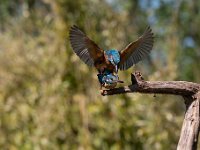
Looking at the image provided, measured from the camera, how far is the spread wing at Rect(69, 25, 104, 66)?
1.71 m

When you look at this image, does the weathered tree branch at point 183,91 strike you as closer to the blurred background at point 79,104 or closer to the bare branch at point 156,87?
the bare branch at point 156,87

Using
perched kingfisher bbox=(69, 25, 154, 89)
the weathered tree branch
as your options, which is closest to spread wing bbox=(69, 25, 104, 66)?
perched kingfisher bbox=(69, 25, 154, 89)

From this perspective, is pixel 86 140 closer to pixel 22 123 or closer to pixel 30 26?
pixel 22 123

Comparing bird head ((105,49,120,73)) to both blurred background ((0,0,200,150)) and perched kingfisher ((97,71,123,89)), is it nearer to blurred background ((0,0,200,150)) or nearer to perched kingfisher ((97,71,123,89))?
perched kingfisher ((97,71,123,89))

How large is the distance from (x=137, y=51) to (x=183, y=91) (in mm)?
195

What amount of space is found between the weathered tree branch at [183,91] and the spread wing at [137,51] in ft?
0.26

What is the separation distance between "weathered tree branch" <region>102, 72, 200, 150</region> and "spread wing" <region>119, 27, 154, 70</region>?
0.08 metres

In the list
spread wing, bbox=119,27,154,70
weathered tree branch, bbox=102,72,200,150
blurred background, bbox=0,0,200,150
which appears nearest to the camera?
weathered tree branch, bbox=102,72,200,150

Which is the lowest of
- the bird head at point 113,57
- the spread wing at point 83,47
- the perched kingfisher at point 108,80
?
the perched kingfisher at point 108,80

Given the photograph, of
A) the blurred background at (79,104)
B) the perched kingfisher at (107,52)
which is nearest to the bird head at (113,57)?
the perched kingfisher at (107,52)

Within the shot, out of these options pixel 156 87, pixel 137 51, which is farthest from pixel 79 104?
pixel 156 87

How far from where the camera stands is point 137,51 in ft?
5.81

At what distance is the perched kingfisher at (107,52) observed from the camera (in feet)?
5.57

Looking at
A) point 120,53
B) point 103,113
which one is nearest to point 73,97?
point 103,113
